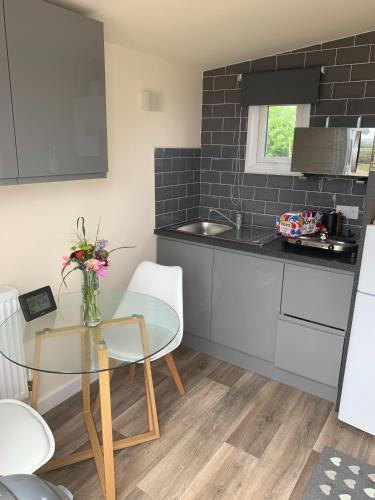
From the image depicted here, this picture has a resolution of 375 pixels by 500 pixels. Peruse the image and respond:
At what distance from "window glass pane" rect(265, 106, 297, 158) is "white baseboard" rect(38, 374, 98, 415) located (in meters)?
2.20

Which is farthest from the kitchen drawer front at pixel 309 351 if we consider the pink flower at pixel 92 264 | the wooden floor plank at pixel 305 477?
the pink flower at pixel 92 264

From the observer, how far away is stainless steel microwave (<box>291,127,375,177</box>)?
2430 millimetres

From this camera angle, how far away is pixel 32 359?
5.57 feet

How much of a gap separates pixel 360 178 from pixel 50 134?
2.02m

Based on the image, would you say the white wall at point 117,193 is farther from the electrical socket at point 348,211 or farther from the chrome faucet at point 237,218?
the electrical socket at point 348,211

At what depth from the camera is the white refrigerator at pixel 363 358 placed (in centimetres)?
202

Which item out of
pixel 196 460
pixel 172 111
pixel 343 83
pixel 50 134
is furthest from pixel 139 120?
pixel 196 460

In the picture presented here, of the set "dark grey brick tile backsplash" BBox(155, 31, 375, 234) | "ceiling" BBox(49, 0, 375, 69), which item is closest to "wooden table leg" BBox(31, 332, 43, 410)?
"dark grey brick tile backsplash" BBox(155, 31, 375, 234)

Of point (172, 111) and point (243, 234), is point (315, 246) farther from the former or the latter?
point (172, 111)

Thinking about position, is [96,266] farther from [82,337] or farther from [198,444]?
[198,444]

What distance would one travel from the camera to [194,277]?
293 cm

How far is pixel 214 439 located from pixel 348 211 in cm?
179

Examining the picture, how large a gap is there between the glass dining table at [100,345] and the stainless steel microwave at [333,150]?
55.3 inches

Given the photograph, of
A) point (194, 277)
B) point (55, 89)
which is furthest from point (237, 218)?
point (55, 89)
